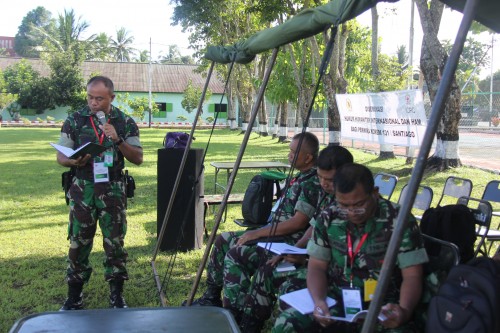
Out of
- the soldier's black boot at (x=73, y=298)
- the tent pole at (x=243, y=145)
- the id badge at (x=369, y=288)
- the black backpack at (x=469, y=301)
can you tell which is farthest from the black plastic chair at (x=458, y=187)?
the soldier's black boot at (x=73, y=298)

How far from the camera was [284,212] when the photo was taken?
4.06 m

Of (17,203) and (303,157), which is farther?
(17,203)

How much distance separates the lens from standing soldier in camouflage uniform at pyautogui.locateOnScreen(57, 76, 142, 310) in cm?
414

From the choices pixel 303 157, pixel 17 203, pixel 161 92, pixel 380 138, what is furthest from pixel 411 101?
pixel 161 92

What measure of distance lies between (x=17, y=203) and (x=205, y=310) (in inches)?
320

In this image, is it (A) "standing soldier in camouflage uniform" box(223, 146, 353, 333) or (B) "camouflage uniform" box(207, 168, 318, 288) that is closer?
(A) "standing soldier in camouflage uniform" box(223, 146, 353, 333)

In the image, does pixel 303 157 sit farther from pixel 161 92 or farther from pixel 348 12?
pixel 161 92

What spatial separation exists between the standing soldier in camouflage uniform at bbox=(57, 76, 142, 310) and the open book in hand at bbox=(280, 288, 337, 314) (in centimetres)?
184

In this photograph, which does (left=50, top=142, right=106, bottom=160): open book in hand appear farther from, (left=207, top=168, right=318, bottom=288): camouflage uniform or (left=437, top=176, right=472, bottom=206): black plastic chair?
(left=437, top=176, right=472, bottom=206): black plastic chair

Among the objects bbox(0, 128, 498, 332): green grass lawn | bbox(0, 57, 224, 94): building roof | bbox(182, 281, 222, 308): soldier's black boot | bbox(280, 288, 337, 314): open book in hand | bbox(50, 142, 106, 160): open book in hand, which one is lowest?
bbox(0, 128, 498, 332): green grass lawn

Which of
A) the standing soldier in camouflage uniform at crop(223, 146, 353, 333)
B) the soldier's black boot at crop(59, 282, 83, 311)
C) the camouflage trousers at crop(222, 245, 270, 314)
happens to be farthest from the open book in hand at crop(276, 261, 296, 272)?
the soldier's black boot at crop(59, 282, 83, 311)

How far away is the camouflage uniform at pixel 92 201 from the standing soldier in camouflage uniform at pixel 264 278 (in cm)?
108

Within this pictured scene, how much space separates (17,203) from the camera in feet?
31.3

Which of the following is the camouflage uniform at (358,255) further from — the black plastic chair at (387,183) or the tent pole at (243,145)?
the black plastic chair at (387,183)
